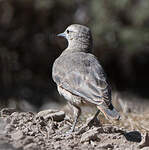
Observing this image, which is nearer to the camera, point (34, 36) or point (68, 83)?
point (68, 83)

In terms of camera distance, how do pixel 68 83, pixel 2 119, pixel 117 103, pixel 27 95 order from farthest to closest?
1. pixel 27 95
2. pixel 117 103
3. pixel 68 83
4. pixel 2 119

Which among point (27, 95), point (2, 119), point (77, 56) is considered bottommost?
point (27, 95)

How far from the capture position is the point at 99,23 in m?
11.7

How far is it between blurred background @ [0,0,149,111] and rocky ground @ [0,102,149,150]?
5438mm

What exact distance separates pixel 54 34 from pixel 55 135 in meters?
6.67

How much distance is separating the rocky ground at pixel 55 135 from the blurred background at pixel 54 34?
5.44 metres

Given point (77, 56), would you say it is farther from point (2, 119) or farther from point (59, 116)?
point (2, 119)

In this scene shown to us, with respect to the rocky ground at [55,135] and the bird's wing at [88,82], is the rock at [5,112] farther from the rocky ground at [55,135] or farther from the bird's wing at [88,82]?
the bird's wing at [88,82]

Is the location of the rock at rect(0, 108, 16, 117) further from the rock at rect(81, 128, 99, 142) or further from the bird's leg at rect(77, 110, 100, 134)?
the rock at rect(81, 128, 99, 142)

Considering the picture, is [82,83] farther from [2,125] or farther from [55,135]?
[2,125]

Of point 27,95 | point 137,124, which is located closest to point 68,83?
point 137,124

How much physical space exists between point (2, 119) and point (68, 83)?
0.98 m

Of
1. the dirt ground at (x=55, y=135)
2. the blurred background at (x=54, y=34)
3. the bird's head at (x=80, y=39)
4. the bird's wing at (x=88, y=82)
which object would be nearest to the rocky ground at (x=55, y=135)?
the dirt ground at (x=55, y=135)

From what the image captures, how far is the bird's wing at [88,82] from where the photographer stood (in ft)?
17.4
